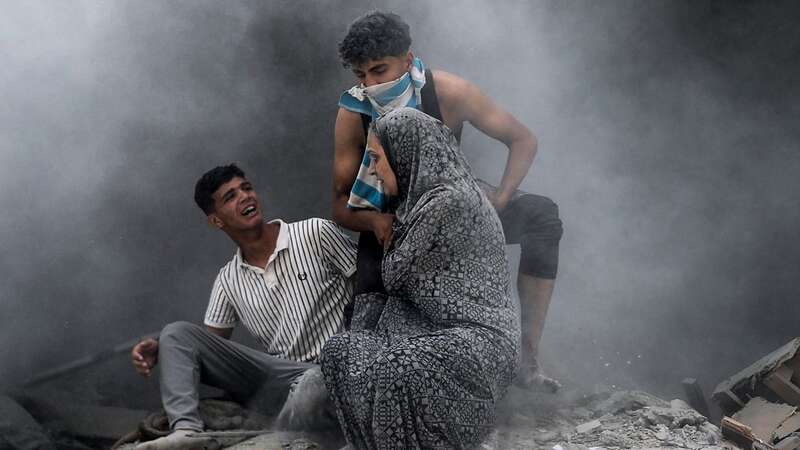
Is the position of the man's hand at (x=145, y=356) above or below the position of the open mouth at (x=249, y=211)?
below

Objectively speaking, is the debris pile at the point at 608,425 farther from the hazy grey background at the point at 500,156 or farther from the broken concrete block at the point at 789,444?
the hazy grey background at the point at 500,156

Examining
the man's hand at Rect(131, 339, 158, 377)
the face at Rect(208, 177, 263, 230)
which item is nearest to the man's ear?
the face at Rect(208, 177, 263, 230)

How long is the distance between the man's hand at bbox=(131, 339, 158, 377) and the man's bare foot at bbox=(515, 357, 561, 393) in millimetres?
1688

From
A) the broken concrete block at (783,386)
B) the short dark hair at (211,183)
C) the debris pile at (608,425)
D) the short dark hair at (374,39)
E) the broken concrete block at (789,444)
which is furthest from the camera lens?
the broken concrete block at (783,386)

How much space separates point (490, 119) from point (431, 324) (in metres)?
1.16

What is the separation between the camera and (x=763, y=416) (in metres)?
4.51

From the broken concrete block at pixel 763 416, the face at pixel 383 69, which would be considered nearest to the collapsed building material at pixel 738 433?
the broken concrete block at pixel 763 416

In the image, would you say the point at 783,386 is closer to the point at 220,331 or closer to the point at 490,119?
the point at 490,119

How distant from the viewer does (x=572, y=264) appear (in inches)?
233

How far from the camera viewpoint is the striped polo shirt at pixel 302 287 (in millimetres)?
4266

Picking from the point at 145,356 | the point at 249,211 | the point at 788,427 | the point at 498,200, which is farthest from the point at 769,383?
the point at 145,356

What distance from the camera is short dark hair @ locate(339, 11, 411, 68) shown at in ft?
13.0

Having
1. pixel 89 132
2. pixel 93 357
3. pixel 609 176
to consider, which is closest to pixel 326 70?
pixel 89 132

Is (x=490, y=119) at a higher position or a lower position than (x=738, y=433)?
higher
